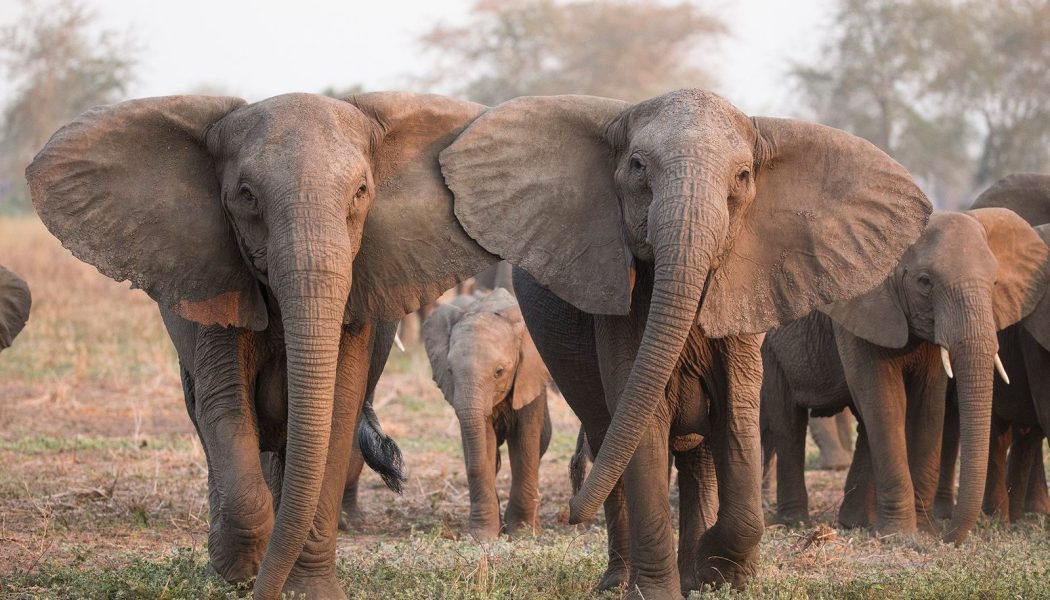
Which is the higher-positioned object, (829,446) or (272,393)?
(272,393)

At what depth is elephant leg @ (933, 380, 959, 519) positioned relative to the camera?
980cm

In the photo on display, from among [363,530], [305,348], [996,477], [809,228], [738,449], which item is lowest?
[363,530]

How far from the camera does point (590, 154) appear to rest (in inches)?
238

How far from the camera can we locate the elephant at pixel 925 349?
8227 millimetres

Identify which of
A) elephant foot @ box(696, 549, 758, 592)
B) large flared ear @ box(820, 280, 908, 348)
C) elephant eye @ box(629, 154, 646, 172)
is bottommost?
elephant foot @ box(696, 549, 758, 592)

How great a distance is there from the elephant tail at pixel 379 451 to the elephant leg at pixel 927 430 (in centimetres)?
305

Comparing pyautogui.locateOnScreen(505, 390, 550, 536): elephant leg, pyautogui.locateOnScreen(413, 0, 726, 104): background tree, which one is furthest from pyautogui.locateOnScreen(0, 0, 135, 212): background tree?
pyautogui.locateOnScreen(505, 390, 550, 536): elephant leg

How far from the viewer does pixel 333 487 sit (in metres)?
5.97

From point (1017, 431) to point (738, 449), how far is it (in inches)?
191

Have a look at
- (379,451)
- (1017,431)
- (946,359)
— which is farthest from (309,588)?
(1017,431)

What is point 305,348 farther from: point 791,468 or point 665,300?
point 791,468

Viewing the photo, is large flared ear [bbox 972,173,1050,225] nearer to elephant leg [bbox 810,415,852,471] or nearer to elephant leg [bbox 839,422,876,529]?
elephant leg [bbox 839,422,876,529]

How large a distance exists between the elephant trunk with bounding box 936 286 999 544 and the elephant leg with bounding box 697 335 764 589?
7.08ft

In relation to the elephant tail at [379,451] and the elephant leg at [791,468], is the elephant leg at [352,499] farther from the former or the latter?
the elephant leg at [791,468]
